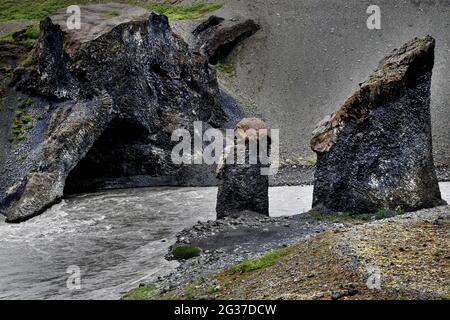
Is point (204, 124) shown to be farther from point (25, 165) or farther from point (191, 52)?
point (25, 165)

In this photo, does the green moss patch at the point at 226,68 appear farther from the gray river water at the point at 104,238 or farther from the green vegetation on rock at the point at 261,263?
the green vegetation on rock at the point at 261,263

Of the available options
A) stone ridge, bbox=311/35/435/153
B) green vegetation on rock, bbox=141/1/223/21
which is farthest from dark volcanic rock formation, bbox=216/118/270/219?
green vegetation on rock, bbox=141/1/223/21

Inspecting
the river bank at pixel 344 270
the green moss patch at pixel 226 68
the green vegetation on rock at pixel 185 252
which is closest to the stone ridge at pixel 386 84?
the river bank at pixel 344 270

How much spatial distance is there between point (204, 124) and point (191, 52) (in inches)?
333

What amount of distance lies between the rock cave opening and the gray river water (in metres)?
2.87

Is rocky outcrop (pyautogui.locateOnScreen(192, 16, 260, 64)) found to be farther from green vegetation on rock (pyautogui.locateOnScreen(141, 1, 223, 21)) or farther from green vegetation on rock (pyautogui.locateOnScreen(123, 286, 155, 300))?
green vegetation on rock (pyautogui.locateOnScreen(123, 286, 155, 300))

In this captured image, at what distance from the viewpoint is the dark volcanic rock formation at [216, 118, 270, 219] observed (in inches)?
1225

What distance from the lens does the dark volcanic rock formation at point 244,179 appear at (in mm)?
31125

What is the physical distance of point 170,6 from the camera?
108 meters

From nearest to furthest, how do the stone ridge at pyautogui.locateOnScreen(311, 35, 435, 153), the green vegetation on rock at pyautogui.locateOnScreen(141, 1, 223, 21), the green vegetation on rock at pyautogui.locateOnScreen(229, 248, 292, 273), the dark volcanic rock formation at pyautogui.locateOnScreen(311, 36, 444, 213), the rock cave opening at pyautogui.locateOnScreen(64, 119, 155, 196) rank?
the green vegetation on rock at pyautogui.locateOnScreen(229, 248, 292, 273), the dark volcanic rock formation at pyautogui.locateOnScreen(311, 36, 444, 213), the stone ridge at pyautogui.locateOnScreen(311, 35, 435, 153), the rock cave opening at pyautogui.locateOnScreen(64, 119, 155, 196), the green vegetation on rock at pyautogui.locateOnScreen(141, 1, 223, 21)

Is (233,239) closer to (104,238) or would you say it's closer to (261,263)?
(261,263)

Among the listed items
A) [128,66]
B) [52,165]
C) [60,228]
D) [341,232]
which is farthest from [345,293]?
[128,66]

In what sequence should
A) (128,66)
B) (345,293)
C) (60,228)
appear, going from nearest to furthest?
(345,293), (60,228), (128,66)

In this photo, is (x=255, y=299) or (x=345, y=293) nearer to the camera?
(x=345, y=293)
